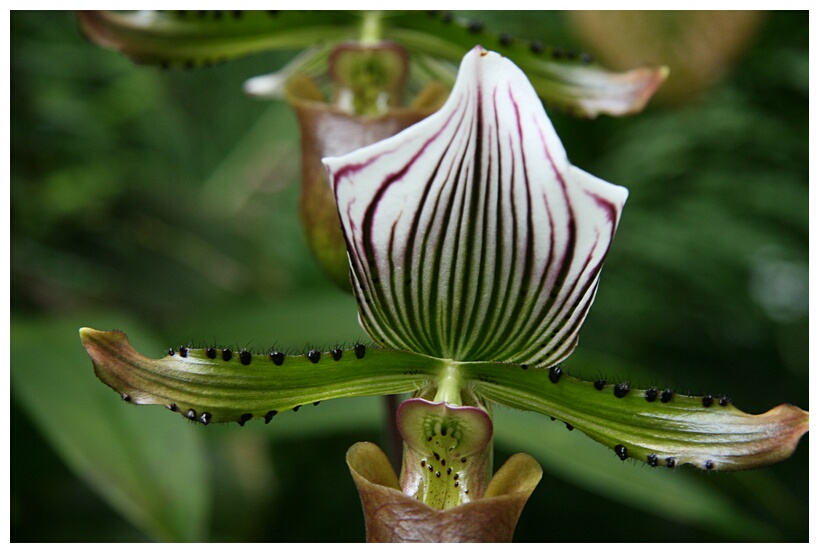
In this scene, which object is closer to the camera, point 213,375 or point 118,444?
point 213,375

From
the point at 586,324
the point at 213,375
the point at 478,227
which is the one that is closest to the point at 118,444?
the point at 213,375

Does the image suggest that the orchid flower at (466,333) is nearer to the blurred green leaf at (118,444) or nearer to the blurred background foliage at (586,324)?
the blurred green leaf at (118,444)

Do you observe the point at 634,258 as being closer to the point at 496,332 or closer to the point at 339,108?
the point at 339,108

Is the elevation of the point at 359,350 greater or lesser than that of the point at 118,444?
greater

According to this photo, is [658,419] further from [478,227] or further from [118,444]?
[118,444]

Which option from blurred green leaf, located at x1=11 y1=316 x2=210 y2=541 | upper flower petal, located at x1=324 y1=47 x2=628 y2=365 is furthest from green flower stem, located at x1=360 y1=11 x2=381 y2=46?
blurred green leaf, located at x1=11 y1=316 x2=210 y2=541

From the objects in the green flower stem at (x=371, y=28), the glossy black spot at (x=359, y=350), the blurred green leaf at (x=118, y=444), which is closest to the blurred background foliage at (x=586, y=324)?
the blurred green leaf at (x=118, y=444)

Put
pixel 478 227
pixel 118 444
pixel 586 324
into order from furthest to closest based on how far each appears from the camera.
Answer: pixel 586 324
pixel 118 444
pixel 478 227
